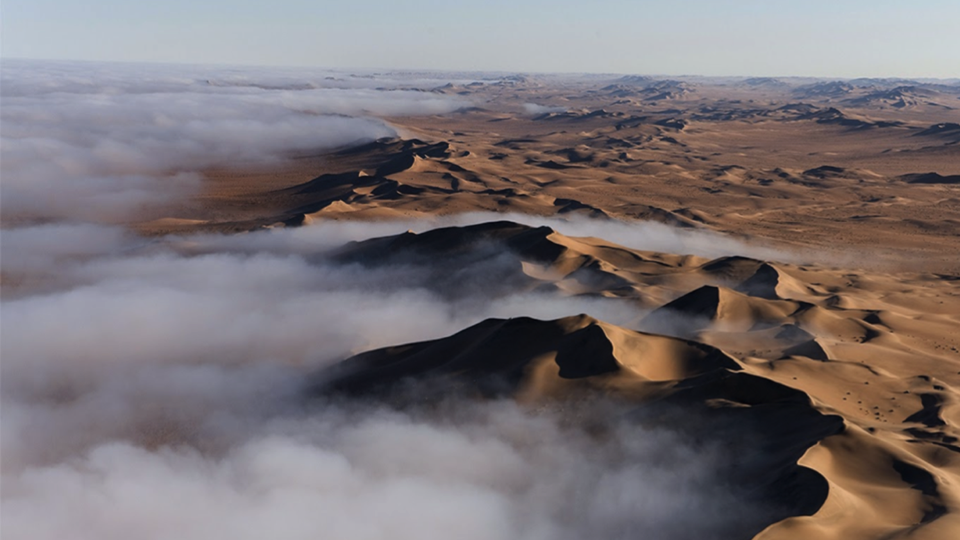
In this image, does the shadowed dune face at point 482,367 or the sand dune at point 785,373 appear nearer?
the sand dune at point 785,373

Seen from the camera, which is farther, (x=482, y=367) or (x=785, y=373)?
(x=482, y=367)

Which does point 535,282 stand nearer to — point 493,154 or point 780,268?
point 780,268

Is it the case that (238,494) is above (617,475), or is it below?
below

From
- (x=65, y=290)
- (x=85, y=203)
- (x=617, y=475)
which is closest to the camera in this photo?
(x=617, y=475)

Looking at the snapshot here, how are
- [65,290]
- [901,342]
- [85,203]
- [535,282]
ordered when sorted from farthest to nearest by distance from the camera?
[85,203], [65,290], [535,282], [901,342]

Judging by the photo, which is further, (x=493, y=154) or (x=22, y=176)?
(x=493, y=154)

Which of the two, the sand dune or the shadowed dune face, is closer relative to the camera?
the sand dune

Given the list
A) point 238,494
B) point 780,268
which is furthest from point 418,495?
point 780,268

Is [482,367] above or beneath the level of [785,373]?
beneath
